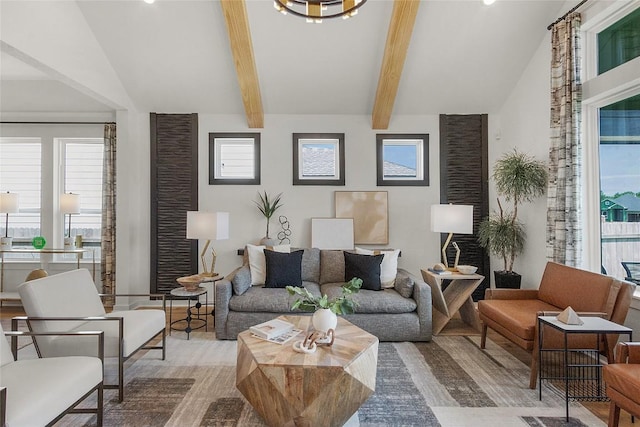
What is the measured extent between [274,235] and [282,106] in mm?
1878

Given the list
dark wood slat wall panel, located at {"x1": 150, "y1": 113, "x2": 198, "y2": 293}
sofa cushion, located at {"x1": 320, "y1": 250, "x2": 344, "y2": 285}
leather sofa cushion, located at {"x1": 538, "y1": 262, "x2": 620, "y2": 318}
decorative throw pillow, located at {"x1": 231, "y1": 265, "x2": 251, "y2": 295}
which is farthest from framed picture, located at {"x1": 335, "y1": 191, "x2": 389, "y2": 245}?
dark wood slat wall panel, located at {"x1": 150, "y1": 113, "x2": 198, "y2": 293}

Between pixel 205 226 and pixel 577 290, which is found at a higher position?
pixel 205 226

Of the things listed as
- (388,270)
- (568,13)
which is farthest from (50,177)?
(568,13)

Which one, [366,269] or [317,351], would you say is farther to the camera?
[366,269]

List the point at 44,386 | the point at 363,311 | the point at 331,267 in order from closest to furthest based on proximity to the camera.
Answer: the point at 44,386
the point at 363,311
the point at 331,267

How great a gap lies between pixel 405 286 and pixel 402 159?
2.16m

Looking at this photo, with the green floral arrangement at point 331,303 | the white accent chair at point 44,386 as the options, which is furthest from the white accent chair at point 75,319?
the green floral arrangement at point 331,303

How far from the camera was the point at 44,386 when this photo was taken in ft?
5.65

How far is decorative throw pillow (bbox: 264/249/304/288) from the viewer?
12.8 ft

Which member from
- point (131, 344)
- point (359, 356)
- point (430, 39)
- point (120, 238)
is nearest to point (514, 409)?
point (359, 356)

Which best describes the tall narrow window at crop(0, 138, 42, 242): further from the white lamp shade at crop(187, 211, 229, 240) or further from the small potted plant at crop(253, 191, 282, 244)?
the small potted plant at crop(253, 191, 282, 244)

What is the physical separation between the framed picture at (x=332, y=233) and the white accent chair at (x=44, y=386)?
9.98ft

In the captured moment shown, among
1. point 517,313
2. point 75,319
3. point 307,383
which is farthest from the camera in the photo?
point 517,313

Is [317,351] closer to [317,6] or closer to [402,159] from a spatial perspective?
[317,6]
